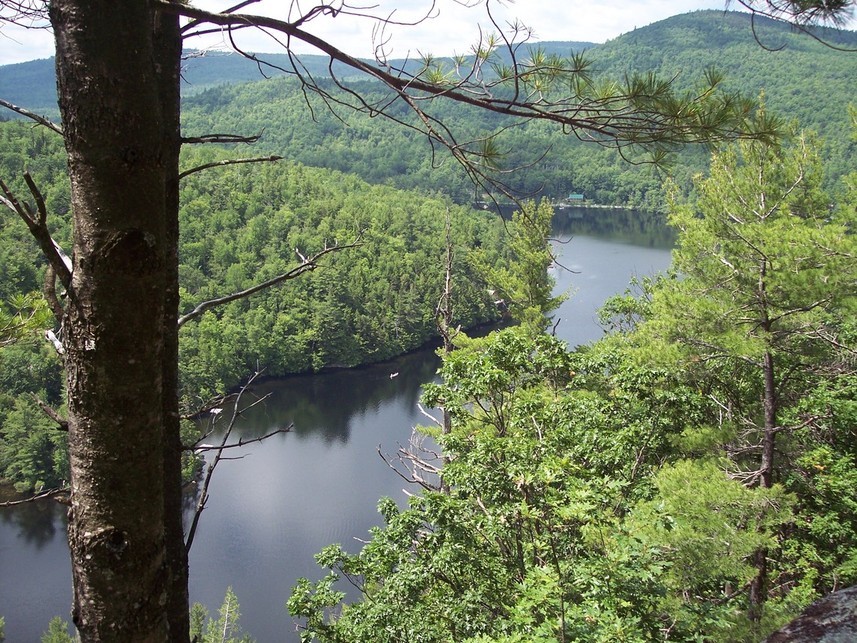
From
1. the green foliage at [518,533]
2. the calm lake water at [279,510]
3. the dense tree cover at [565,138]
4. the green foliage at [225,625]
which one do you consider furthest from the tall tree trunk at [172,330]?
the dense tree cover at [565,138]

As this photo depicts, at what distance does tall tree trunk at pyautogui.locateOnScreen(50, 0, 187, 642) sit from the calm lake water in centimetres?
836

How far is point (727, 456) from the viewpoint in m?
6.27

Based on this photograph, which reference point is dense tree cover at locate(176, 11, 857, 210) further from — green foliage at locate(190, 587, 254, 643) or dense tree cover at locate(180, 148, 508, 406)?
green foliage at locate(190, 587, 254, 643)

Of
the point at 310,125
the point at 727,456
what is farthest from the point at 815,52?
the point at 727,456

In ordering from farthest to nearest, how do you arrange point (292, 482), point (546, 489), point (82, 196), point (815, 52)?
point (815, 52) < point (292, 482) < point (546, 489) < point (82, 196)

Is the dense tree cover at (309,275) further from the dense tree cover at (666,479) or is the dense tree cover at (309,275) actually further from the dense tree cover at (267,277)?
the dense tree cover at (666,479)

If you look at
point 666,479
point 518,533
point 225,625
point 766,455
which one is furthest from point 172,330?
point 225,625

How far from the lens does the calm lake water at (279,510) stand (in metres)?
14.6

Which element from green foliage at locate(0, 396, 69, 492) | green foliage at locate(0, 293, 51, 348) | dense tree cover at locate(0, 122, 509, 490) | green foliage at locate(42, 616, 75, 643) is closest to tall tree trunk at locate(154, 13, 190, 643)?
green foliage at locate(0, 293, 51, 348)

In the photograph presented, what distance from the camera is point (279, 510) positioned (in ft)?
57.7

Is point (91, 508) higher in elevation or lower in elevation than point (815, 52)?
lower

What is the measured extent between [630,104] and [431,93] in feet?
2.11

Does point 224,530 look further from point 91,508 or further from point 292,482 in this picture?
point 91,508

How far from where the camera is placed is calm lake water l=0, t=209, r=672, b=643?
577 inches
